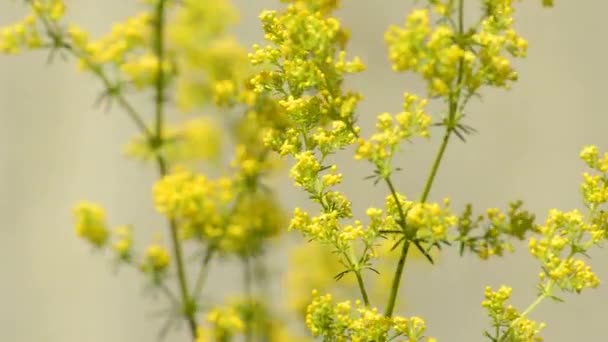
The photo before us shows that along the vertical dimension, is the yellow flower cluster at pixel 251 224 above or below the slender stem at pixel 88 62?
below

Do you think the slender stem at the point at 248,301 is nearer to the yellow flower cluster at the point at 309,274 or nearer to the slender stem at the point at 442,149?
the yellow flower cluster at the point at 309,274

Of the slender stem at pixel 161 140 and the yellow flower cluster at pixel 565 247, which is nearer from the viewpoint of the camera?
the yellow flower cluster at pixel 565 247

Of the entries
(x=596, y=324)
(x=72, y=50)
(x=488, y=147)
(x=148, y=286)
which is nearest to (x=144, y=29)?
(x=72, y=50)

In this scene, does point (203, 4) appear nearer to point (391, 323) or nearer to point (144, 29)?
point (144, 29)

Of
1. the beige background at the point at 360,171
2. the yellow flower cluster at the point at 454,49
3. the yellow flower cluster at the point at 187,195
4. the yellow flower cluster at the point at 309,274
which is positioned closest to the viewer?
the yellow flower cluster at the point at 454,49

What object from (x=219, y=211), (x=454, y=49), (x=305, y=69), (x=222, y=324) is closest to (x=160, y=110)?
(x=219, y=211)

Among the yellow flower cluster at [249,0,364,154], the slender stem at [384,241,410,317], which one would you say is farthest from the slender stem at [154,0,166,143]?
the slender stem at [384,241,410,317]

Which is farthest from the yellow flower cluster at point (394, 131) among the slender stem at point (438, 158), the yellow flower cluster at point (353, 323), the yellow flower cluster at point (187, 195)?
the yellow flower cluster at point (187, 195)

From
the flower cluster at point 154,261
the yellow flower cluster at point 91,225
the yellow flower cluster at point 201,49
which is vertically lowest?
the flower cluster at point 154,261
